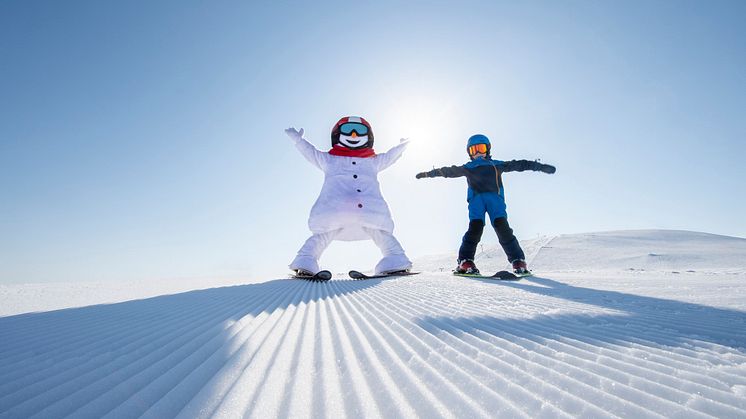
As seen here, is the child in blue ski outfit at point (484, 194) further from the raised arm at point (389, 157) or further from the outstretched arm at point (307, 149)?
the outstretched arm at point (307, 149)

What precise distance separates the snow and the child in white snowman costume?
9.94 feet

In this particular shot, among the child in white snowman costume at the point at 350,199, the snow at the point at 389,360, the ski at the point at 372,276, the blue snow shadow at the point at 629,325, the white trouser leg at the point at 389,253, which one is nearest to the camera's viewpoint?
the snow at the point at 389,360

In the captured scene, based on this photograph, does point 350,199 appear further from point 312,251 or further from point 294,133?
point 294,133

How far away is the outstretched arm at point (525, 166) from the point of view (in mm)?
5312

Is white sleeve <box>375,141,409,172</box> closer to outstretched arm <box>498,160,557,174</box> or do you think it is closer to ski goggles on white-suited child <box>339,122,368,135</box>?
ski goggles on white-suited child <box>339,122,368,135</box>

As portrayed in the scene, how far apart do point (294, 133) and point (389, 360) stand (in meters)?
5.15

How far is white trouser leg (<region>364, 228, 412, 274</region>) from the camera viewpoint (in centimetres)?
501

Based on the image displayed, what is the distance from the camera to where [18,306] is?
8.74 feet

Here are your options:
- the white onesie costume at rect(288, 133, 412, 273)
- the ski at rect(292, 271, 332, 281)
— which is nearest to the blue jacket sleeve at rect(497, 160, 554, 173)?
the white onesie costume at rect(288, 133, 412, 273)

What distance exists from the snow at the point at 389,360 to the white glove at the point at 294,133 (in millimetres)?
3967

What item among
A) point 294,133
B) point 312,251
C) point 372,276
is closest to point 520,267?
point 372,276

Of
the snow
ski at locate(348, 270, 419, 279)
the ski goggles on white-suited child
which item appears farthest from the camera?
the ski goggles on white-suited child

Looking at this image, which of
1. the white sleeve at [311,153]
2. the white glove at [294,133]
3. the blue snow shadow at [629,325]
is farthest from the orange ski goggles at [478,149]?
the blue snow shadow at [629,325]

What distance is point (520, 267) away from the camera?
458 centimetres
